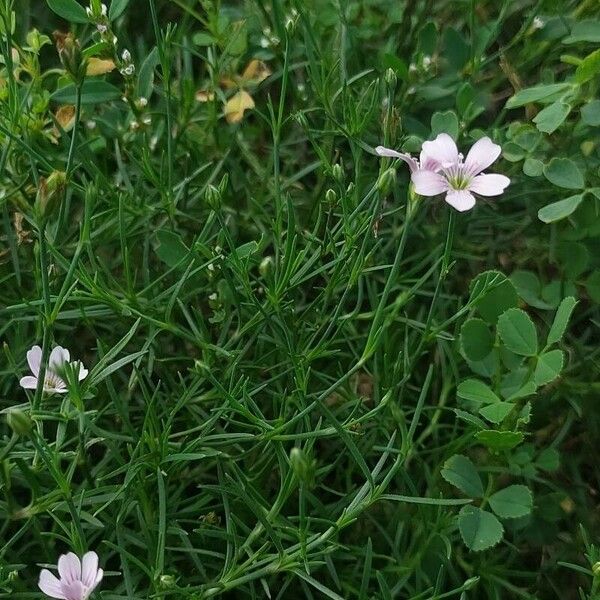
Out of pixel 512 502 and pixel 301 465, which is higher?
pixel 301 465

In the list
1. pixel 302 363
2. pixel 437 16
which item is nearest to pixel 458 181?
pixel 302 363

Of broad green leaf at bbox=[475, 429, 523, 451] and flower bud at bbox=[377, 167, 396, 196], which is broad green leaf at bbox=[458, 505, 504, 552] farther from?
flower bud at bbox=[377, 167, 396, 196]

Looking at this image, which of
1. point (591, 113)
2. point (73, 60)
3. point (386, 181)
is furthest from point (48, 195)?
point (591, 113)

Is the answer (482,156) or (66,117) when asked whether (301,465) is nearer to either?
(482,156)

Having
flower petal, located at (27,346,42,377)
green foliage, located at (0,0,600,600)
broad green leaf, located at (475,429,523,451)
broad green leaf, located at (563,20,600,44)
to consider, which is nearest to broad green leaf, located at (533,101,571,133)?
green foliage, located at (0,0,600,600)

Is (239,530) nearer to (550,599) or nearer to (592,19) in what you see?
(550,599)
